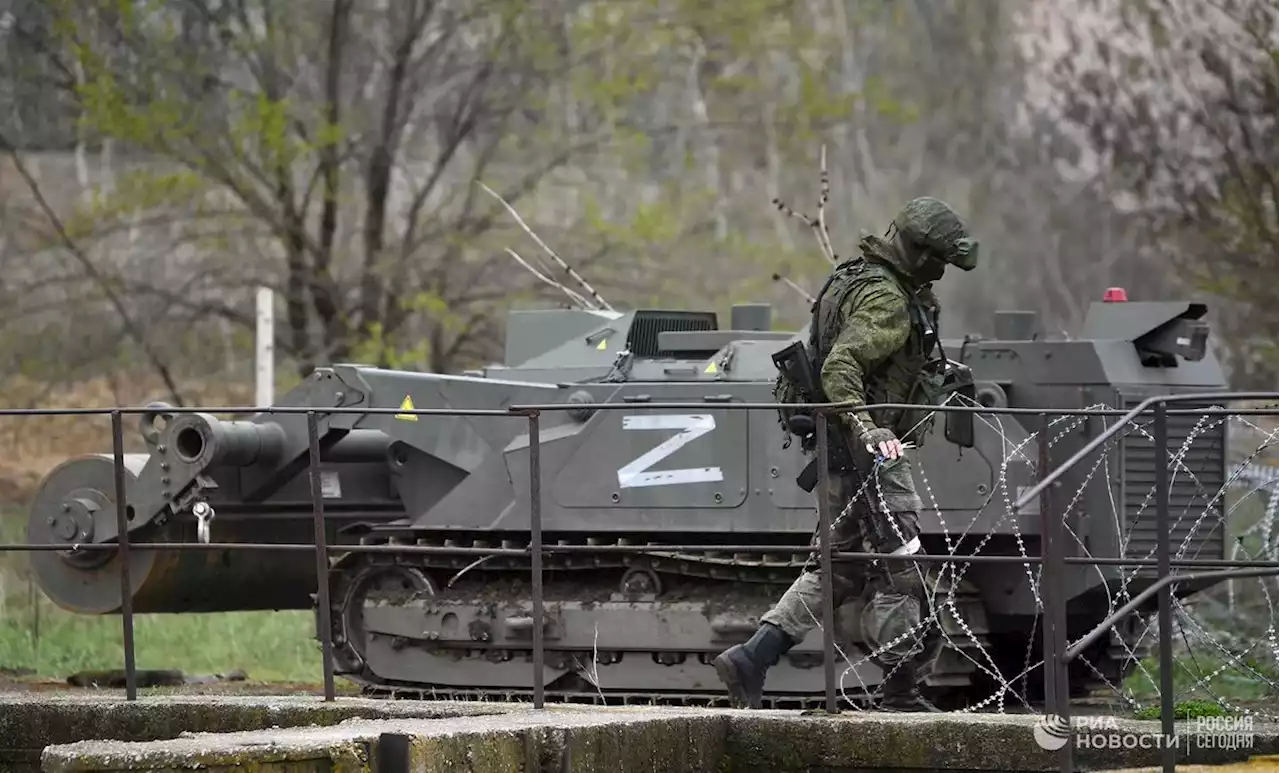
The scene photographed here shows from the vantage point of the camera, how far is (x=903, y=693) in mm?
9102

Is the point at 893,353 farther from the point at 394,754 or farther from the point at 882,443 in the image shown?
the point at 394,754

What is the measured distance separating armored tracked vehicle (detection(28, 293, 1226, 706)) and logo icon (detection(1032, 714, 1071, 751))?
317cm

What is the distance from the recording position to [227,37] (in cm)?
2164

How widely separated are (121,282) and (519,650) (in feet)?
35.9

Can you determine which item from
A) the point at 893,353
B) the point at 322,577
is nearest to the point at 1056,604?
the point at 893,353

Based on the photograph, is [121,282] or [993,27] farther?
[993,27]

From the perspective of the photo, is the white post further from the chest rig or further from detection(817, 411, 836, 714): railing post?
detection(817, 411, 836, 714): railing post

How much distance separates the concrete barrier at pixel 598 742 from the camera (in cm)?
660

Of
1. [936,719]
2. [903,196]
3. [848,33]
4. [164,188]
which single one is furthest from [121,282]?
[903,196]

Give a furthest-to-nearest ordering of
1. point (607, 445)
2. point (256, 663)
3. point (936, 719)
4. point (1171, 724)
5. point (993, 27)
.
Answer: point (993, 27) < point (256, 663) < point (607, 445) < point (936, 719) < point (1171, 724)

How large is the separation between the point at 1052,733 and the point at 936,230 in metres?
2.74

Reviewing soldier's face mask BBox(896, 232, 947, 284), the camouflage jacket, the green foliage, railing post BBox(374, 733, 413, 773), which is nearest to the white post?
the camouflage jacket

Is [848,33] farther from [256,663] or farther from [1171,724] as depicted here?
[1171,724]

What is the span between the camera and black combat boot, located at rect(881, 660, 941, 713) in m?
9.09
